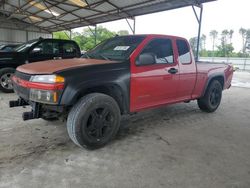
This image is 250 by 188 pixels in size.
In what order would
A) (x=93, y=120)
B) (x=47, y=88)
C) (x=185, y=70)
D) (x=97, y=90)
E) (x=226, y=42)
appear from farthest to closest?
(x=226, y=42) → (x=185, y=70) → (x=97, y=90) → (x=93, y=120) → (x=47, y=88)

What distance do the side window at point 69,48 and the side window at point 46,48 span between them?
0.95 feet

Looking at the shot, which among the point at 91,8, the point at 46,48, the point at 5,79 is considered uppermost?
the point at 91,8

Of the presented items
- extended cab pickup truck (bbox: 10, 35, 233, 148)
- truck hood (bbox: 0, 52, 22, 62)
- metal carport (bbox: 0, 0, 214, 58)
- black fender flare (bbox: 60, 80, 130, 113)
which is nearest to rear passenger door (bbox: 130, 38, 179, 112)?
extended cab pickup truck (bbox: 10, 35, 233, 148)

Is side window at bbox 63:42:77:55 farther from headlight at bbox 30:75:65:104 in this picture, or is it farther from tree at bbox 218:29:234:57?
tree at bbox 218:29:234:57

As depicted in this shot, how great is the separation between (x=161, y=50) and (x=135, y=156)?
2.04m

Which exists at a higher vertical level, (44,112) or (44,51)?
(44,51)

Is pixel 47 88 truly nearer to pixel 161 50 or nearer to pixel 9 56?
pixel 161 50

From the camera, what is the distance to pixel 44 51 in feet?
24.6

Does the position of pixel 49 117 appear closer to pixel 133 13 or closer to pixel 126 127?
pixel 126 127

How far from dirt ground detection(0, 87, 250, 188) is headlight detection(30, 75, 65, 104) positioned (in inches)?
30.6

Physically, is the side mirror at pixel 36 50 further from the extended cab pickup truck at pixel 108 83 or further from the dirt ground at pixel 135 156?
the extended cab pickup truck at pixel 108 83

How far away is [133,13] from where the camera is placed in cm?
1197

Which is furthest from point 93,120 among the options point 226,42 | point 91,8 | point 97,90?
point 226,42

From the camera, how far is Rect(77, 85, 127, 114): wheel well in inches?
130
